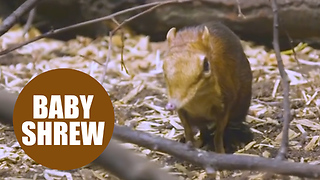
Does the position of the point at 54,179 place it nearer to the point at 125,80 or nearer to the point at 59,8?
the point at 125,80

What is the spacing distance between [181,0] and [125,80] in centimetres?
259

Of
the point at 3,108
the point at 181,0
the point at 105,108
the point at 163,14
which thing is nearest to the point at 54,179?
the point at 105,108

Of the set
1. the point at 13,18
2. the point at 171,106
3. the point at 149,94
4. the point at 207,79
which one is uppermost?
the point at 13,18

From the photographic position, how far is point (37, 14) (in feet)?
25.1

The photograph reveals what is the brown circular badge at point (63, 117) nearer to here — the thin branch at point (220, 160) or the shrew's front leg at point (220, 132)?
the thin branch at point (220, 160)

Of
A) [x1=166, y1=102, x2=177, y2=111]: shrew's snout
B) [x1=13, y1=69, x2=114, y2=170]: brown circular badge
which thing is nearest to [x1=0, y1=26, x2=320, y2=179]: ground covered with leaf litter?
[x1=13, y1=69, x2=114, y2=170]: brown circular badge

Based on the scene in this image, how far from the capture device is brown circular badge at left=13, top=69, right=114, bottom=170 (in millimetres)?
2736

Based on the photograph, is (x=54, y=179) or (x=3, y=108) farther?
(x=54, y=179)

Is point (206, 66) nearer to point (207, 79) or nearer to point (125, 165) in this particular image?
point (207, 79)

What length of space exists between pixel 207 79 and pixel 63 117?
97 centimetres

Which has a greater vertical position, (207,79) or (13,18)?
(13,18)

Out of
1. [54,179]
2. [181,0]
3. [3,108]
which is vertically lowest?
[54,179]

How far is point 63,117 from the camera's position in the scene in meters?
2.86

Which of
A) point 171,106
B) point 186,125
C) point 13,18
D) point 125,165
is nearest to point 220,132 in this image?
point 186,125
